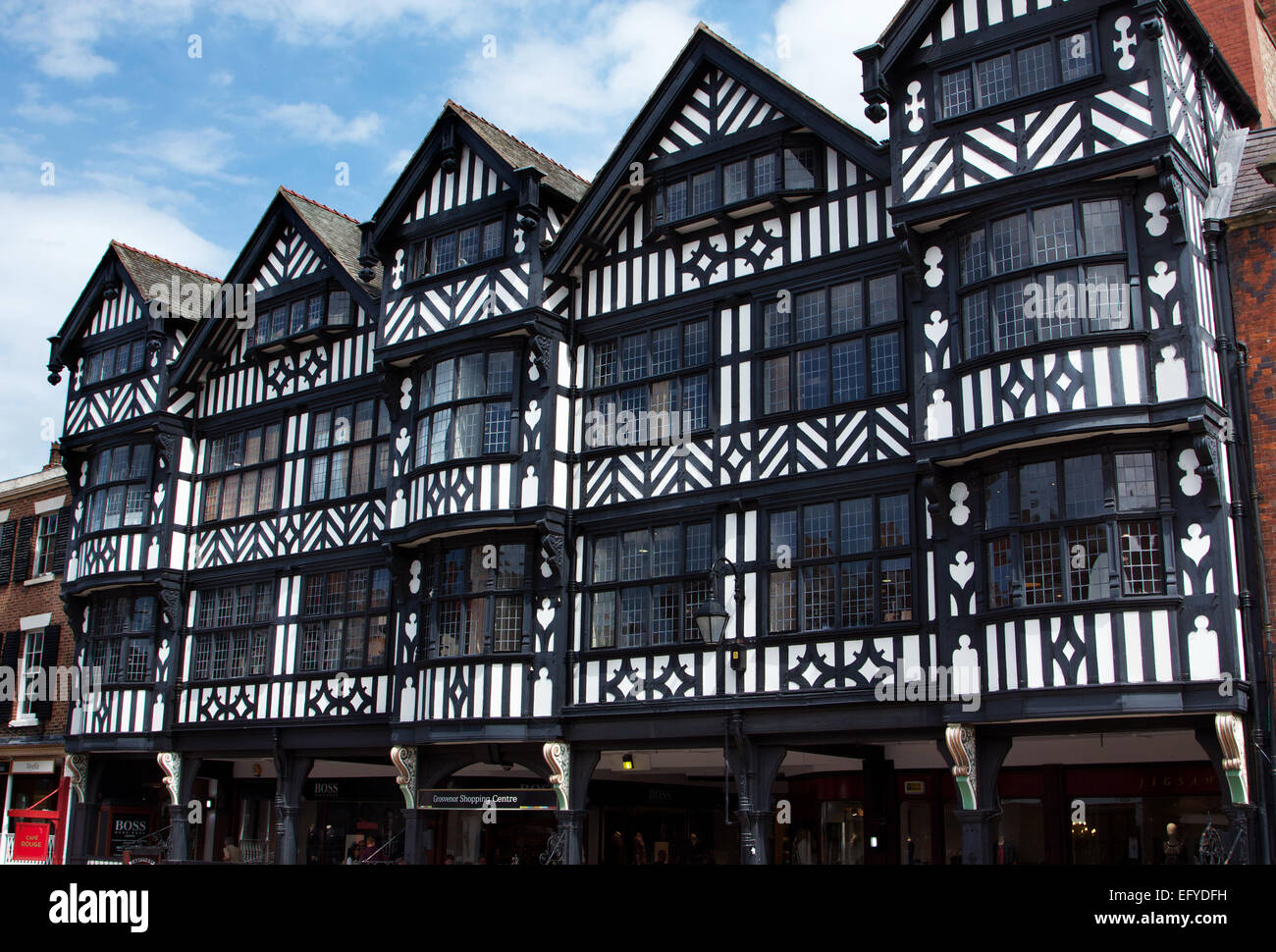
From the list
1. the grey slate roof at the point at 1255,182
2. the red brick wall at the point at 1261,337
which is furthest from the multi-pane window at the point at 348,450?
the grey slate roof at the point at 1255,182

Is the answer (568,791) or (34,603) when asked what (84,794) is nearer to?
(34,603)

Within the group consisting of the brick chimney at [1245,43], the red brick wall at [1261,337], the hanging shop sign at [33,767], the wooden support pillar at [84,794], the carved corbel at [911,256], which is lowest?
the wooden support pillar at [84,794]

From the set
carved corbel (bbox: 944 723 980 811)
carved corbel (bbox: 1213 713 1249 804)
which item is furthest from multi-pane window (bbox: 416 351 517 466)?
carved corbel (bbox: 1213 713 1249 804)

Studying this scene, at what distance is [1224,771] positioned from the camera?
1255 cm

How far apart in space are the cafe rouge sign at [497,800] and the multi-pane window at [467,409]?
4801 mm

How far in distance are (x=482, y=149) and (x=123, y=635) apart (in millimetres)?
11474

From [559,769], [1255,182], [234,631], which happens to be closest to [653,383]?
[559,769]

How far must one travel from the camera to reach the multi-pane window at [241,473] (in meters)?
22.8

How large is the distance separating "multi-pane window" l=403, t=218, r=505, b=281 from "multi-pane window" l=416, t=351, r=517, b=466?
1637 mm

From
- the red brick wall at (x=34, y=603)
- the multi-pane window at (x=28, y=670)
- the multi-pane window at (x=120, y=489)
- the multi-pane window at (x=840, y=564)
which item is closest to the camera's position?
the multi-pane window at (x=840, y=564)

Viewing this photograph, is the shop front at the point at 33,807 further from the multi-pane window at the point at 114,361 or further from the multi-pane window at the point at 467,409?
the multi-pane window at the point at 467,409

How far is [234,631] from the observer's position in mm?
22375

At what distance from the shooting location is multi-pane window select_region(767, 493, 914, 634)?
1516 cm
